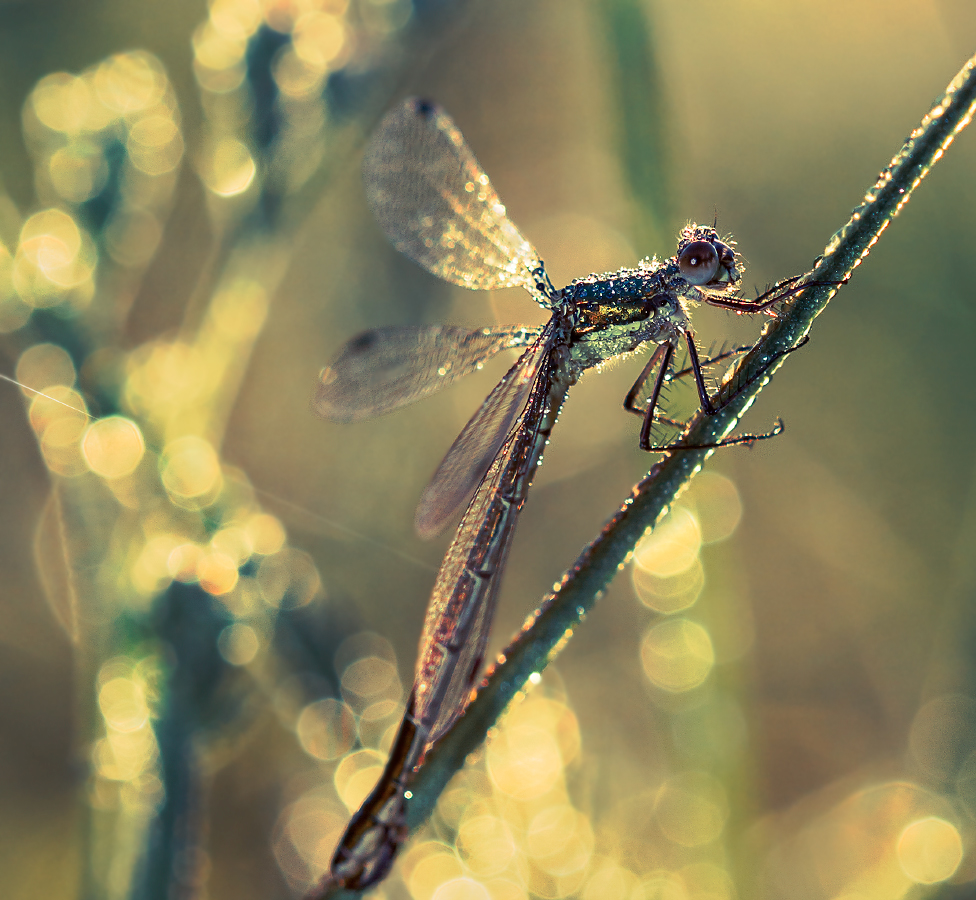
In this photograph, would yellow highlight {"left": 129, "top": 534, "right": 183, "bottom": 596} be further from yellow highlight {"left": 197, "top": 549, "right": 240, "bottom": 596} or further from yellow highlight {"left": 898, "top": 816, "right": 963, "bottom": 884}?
yellow highlight {"left": 898, "top": 816, "right": 963, "bottom": 884}

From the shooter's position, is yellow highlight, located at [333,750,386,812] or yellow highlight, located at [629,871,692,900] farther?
yellow highlight, located at [333,750,386,812]

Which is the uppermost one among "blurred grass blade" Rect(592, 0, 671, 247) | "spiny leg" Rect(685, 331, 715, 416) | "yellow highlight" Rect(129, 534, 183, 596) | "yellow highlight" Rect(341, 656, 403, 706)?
"blurred grass blade" Rect(592, 0, 671, 247)

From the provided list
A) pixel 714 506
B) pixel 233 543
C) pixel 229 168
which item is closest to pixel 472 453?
pixel 233 543

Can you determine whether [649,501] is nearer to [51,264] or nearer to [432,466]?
[51,264]

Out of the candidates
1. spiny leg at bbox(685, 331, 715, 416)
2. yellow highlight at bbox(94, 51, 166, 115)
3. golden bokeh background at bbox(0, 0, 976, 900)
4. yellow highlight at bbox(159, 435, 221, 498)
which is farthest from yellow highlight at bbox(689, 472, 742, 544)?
yellow highlight at bbox(94, 51, 166, 115)

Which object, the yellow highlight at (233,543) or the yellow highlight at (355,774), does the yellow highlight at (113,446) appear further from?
the yellow highlight at (355,774)

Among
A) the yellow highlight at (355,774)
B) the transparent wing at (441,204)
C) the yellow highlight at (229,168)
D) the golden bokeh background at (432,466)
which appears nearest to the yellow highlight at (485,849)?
the golden bokeh background at (432,466)

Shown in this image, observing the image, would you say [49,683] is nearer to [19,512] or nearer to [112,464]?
[19,512]

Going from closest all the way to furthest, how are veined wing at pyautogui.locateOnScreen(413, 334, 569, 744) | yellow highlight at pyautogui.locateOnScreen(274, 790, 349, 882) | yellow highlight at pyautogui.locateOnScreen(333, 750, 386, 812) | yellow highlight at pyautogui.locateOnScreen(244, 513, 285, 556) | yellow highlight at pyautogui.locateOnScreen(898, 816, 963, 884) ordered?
1. veined wing at pyautogui.locateOnScreen(413, 334, 569, 744)
2. yellow highlight at pyautogui.locateOnScreen(898, 816, 963, 884)
3. yellow highlight at pyautogui.locateOnScreen(244, 513, 285, 556)
4. yellow highlight at pyautogui.locateOnScreen(333, 750, 386, 812)
5. yellow highlight at pyautogui.locateOnScreen(274, 790, 349, 882)
